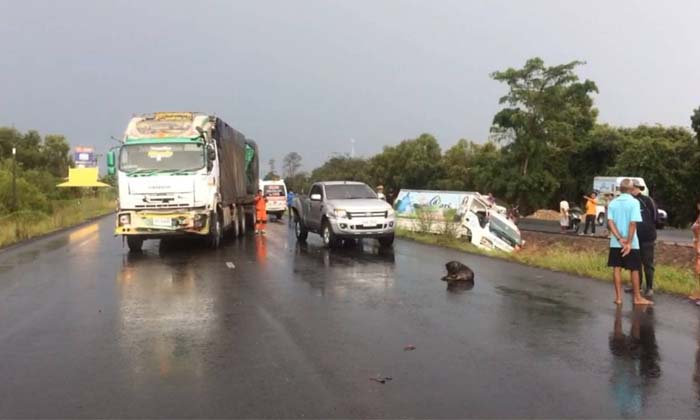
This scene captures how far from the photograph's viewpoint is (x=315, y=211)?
18.6 metres

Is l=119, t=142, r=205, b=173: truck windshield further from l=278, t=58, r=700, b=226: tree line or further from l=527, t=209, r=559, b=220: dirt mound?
l=527, t=209, r=559, b=220: dirt mound

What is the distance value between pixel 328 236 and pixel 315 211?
1526 mm

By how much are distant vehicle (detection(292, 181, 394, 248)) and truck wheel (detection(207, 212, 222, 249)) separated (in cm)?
289

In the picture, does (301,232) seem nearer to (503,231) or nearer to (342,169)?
(503,231)

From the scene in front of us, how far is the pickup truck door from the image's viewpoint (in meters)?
18.1

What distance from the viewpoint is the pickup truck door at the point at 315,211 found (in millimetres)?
18125

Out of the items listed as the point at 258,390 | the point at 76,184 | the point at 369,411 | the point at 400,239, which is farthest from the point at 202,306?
the point at 76,184

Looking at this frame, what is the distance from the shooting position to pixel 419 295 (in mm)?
9984

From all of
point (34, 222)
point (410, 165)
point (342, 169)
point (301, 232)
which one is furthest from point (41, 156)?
point (301, 232)

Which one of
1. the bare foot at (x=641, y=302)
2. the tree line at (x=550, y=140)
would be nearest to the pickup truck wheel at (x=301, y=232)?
the bare foot at (x=641, y=302)

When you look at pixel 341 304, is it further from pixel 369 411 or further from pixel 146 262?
pixel 146 262

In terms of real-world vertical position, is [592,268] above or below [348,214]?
below

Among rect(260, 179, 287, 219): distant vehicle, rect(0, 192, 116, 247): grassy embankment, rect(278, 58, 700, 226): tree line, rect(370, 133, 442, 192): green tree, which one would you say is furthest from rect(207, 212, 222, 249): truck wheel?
rect(370, 133, 442, 192): green tree

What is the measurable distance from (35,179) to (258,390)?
48496 mm
